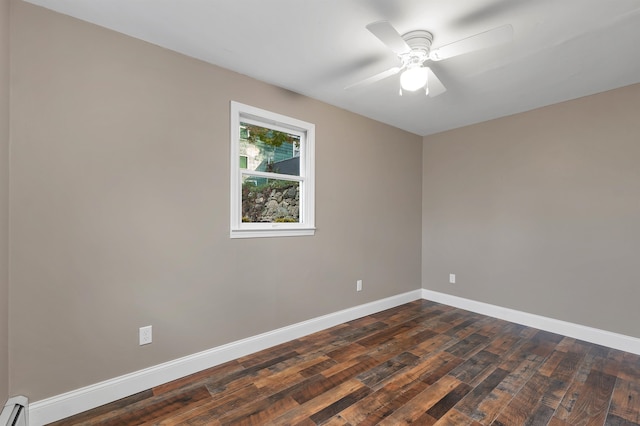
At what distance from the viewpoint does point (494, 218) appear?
Result: 371 centimetres

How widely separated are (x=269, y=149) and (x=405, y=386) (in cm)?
237

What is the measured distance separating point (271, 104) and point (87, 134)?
1485 mm

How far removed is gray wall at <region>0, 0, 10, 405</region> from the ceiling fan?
199 centimetres

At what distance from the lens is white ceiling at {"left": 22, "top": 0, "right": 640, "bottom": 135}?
1.76m

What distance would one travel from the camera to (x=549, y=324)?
10.6 ft

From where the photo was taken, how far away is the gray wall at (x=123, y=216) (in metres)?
1.74

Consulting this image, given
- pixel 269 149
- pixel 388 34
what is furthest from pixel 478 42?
pixel 269 149

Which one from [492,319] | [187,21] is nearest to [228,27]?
[187,21]

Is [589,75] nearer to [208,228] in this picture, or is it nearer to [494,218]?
[494,218]

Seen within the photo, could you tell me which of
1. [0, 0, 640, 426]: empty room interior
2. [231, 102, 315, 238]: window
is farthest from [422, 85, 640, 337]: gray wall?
[231, 102, 315, 238]: window

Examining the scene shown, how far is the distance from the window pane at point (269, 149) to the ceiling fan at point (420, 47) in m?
1.10

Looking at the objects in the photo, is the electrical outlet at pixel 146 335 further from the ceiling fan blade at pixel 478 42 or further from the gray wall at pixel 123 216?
the ceiling fan blade at pixel 478 42

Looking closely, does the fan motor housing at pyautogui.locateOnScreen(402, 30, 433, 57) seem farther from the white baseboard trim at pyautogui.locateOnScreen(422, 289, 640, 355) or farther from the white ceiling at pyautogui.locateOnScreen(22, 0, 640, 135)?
the white baseboard trim at pyautogui.locateOnScreen(422, 289, 640, 355)

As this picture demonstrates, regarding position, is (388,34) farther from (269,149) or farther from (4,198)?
(4,198)
